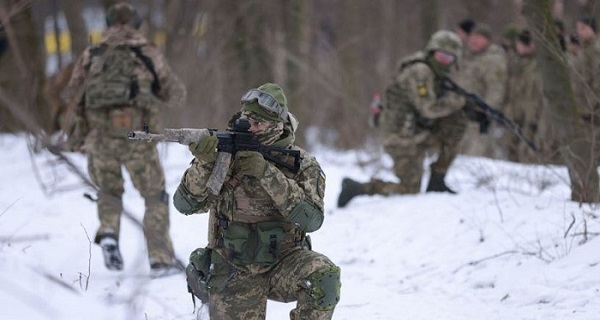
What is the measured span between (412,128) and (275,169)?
4698mm

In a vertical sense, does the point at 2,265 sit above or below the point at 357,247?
above

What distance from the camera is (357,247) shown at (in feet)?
24.6

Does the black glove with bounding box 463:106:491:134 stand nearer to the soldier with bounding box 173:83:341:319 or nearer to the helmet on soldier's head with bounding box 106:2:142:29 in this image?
the helmet on soldier's head with bounding box 106:2:142:29

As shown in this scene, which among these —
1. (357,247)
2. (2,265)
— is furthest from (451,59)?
(2,265)

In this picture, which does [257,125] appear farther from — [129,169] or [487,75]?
[487,75]

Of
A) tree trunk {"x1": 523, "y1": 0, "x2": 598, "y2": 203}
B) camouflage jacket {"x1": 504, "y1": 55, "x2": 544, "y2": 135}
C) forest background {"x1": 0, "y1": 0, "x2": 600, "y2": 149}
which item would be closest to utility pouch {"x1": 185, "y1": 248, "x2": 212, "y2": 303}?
tree trunk {"x1": 523, "y1": 0, "x2": 598, "y2": 203}

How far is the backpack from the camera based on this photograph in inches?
262

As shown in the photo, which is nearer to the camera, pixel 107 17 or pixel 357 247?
pixel 107 17

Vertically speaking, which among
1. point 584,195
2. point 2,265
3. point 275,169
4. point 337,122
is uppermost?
point 275,169

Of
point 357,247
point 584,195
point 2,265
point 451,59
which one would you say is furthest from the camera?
point 451,59

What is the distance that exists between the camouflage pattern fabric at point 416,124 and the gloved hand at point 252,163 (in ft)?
15.0

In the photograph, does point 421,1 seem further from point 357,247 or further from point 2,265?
point 2,265

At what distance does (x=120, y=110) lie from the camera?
6754mm

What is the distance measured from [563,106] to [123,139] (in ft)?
11.0
